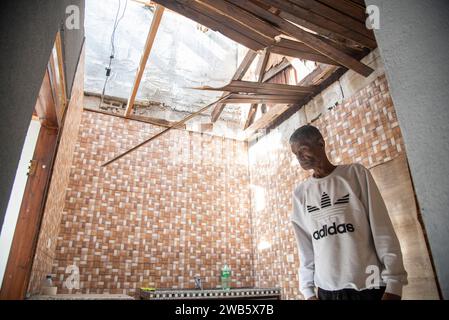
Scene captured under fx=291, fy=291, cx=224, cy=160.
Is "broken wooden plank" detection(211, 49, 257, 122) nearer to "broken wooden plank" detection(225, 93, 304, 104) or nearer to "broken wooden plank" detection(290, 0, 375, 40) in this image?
"broken wooden plank" detection(225, 93, 304, 104)

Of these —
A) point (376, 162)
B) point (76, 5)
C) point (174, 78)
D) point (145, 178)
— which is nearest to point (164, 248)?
point (145, 178)

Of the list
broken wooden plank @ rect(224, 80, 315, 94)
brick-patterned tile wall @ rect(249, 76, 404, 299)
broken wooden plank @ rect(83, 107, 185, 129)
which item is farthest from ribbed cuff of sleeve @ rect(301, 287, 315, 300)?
broken wooden plank @ rect(83, 107, 185, 129)

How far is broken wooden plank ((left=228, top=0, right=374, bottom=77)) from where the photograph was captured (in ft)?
7.88

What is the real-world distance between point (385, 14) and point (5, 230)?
9.80 ft

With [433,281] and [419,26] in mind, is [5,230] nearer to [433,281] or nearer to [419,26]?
[419,26]

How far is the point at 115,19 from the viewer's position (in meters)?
4.13

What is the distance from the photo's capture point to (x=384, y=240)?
57.7 inches

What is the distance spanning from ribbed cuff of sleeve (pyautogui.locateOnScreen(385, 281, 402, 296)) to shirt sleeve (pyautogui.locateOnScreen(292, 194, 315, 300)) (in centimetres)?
50

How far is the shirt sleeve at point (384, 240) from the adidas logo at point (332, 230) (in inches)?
4.6

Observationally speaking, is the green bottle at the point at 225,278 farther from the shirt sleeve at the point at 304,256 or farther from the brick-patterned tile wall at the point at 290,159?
the shirt sleeve at the point at 304,256

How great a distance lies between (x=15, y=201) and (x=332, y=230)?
261 cm

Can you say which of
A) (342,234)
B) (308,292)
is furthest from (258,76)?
(308,292)

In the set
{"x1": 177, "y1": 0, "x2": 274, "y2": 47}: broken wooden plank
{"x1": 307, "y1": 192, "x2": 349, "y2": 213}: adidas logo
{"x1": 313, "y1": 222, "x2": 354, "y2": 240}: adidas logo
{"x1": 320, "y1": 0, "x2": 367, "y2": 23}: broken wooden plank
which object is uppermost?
{"x1": 177, "y1": 0, "x2": 274, "y2": 47}: broken wooden plank

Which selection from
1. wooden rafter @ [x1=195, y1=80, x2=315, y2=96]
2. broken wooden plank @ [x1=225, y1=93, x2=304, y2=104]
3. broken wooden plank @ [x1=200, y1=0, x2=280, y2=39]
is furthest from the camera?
broken wooden plank @ [x1=225, y1=93, x2=304, y2=104]
